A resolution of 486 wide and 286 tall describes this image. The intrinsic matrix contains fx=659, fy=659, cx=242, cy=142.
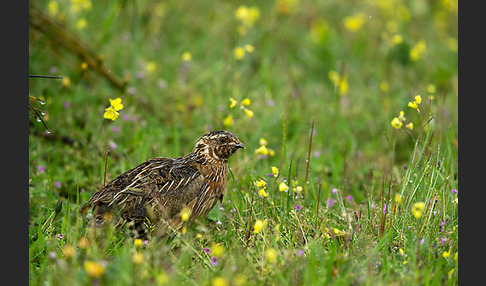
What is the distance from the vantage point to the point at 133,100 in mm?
7289

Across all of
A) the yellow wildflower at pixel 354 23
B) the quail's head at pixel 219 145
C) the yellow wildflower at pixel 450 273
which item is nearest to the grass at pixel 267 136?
the yellow wildflower at pixel 450 273

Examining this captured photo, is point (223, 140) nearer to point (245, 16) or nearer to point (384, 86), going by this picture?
point (245, 16)

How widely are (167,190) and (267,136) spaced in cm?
245

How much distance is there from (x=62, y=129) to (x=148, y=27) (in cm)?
309

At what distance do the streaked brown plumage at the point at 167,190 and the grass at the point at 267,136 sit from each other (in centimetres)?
17

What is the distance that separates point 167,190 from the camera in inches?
196

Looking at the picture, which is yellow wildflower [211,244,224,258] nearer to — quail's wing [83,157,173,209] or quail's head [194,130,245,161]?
quail's wing [83,157,173,209]

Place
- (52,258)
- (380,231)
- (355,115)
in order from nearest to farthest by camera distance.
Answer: (52,258)
(380,231)
(355,115)

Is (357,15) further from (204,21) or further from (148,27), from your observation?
(148,27)

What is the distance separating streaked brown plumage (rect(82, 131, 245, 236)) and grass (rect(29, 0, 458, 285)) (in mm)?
174

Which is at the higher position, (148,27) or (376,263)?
(148,27)

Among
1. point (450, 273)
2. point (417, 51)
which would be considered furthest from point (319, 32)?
point (450, 273)

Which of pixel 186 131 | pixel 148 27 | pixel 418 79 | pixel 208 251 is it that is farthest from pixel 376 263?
pixel 148 27

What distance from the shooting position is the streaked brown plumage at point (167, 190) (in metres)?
4.87
